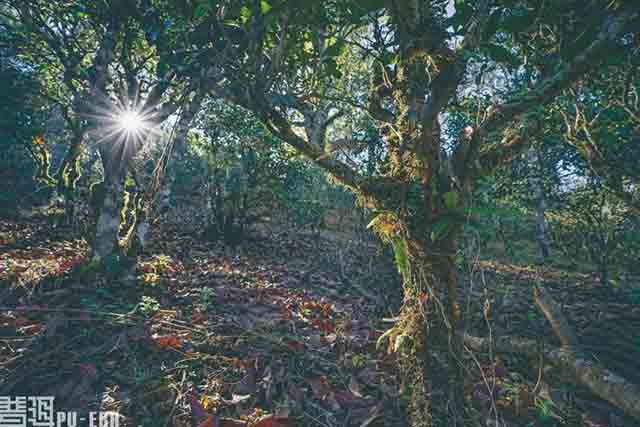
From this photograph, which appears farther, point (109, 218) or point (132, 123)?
point (132, 123)

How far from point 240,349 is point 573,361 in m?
2.28

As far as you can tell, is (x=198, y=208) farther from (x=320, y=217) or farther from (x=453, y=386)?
(x=453, y=386)

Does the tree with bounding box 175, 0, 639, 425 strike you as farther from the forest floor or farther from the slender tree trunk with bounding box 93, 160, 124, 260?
the slender tree trunk with bounding box 93, 160, 124, 260

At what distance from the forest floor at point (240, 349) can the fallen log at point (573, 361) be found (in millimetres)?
164

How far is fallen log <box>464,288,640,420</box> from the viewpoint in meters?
1.73

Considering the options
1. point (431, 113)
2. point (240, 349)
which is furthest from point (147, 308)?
point (431, 113)

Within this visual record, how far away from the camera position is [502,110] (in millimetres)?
1530

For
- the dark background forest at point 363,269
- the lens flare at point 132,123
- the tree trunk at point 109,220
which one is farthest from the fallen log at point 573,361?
the lens flare at point 132,123

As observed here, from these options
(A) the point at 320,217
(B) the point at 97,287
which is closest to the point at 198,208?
(A) the point at 320,217

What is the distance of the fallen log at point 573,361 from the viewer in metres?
1.73

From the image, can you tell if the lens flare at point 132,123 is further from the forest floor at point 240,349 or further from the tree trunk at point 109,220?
the forest floor at point 240,349

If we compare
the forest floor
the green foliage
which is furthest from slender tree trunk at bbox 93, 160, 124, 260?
the green foliage

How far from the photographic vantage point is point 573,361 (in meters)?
2.10

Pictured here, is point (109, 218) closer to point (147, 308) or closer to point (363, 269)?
point (147, 308)
